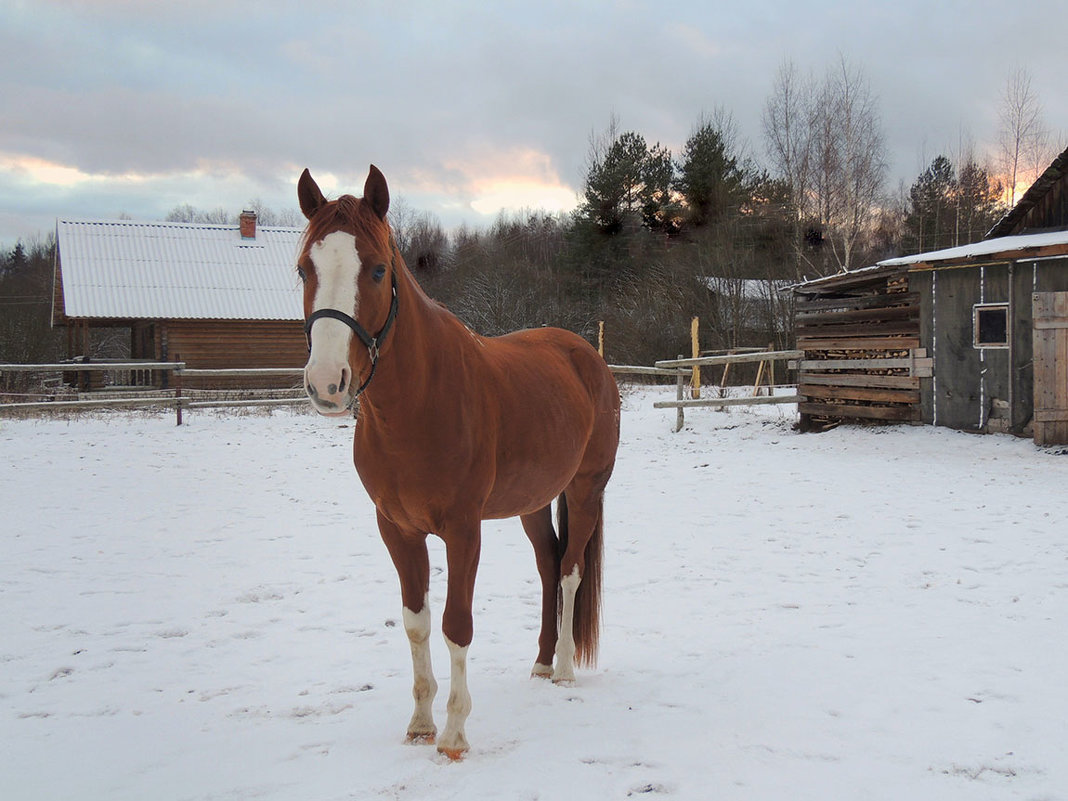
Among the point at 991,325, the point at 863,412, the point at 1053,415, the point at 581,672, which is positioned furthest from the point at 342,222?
the point at 863,412

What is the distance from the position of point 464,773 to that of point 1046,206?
48.7 ft

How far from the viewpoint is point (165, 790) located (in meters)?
2.54

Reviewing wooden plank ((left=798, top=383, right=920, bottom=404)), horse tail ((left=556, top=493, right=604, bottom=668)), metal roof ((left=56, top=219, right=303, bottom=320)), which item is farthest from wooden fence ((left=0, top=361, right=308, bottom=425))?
wooden plank ((left=798, top=383, right=920, bottom=404))

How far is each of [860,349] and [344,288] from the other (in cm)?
1224

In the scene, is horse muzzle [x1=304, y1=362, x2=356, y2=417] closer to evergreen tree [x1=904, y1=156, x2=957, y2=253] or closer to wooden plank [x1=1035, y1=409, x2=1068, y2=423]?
wooden plank [x1=1035, y1=409, x2=1068, y2=423]

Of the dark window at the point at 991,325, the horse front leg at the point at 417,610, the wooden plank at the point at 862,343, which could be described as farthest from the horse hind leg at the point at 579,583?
the wooden plank at the point at 862,343

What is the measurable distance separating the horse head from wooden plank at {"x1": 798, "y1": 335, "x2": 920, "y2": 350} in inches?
452

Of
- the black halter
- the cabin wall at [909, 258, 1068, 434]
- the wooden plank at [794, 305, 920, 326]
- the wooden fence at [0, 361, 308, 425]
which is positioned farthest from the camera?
the wooden fence at [0, 361, 308, 425]

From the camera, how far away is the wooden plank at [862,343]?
39.1ft

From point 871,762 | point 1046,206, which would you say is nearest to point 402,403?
point 871,762

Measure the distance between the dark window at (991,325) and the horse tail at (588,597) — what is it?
31.9 feet

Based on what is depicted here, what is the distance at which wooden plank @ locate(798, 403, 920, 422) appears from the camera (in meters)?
11.9

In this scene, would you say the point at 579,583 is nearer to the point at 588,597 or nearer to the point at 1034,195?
the point at 588,597

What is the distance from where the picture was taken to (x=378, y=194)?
2.52m
